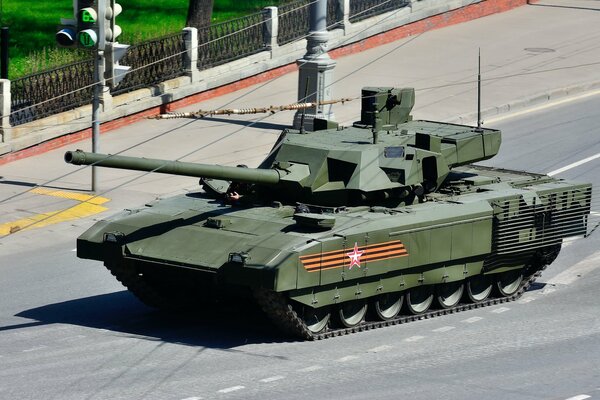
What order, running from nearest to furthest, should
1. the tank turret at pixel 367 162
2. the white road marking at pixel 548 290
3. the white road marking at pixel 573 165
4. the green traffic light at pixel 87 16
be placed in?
the tank turret at pixel 367 162 < the white road marking at pixel 548 290 < the green traffic light at pixel 87 16 < the white road marking at pixel 573 165

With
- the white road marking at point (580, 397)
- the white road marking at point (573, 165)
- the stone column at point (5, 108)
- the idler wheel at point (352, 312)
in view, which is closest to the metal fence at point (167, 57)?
the stone column at point (5, 108)

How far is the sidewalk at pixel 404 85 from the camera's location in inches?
966

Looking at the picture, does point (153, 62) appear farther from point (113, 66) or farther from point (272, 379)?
point (272, 379)

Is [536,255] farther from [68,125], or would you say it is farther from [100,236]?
[68,125]

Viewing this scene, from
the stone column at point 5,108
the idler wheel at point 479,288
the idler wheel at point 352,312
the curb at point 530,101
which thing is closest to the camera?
the idler wheel at point 352,312

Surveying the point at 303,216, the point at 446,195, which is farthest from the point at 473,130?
the point at 303,216

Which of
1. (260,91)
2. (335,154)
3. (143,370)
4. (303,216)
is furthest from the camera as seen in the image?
(260,91)

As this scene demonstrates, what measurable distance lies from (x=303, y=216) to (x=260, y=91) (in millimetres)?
14223

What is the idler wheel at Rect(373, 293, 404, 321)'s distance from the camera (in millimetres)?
17266

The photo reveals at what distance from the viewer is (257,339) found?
1666 cm

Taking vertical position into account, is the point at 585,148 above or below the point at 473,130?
below

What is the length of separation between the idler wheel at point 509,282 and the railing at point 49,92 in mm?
10530

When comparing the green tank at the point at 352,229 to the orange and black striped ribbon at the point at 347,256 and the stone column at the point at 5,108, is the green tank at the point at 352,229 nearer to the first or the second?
the orange and black striped ribbon at the point at 347,256

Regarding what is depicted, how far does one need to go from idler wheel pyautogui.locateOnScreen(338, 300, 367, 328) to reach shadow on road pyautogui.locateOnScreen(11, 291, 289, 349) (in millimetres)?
739
